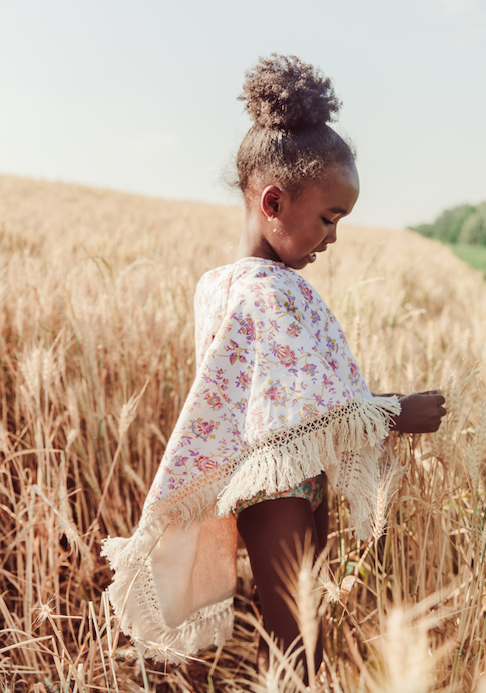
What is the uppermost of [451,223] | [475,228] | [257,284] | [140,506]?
[451,223]

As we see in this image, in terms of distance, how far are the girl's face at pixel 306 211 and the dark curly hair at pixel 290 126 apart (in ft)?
0.07

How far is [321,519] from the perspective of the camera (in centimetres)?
99

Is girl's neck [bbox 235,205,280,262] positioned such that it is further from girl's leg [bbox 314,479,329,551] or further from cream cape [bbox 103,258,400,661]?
girl's leg [bbox 314,479,329,551]

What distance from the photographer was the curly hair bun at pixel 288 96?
0.85 meters

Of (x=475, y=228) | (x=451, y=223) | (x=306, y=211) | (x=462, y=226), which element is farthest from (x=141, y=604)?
(x=451, y=223)

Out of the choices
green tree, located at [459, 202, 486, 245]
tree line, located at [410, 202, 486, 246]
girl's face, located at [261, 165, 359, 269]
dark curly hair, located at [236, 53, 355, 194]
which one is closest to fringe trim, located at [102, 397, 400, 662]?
girl's face, located at [261, 165, 359, 269]

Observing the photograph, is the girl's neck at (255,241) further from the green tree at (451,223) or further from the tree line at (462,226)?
the green tree at (451,223)

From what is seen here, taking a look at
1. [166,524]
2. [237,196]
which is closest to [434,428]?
[166,524]

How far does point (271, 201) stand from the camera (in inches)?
33.8

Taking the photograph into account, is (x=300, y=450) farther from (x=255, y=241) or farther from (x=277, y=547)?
(x=255, y=241)

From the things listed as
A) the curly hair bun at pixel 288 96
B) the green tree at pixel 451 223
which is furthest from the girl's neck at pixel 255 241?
the green tree at pixel 451 223

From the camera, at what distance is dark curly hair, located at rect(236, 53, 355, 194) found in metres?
0.84

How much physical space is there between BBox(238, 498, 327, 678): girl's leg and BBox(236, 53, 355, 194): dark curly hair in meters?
0.56

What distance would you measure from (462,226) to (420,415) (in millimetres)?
31464
